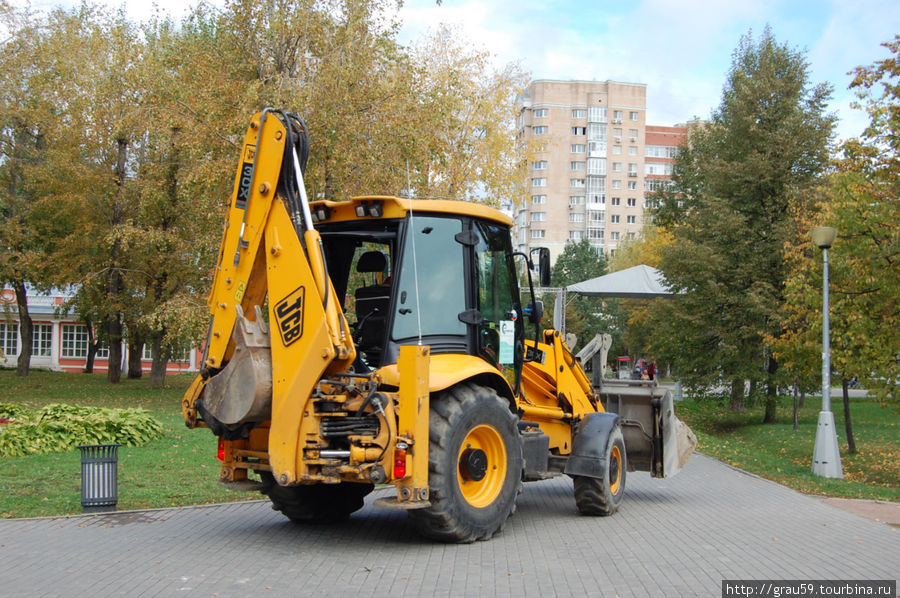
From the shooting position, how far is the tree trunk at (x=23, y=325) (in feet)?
116

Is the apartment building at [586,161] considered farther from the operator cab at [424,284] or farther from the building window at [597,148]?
the operator cab at [424,284]

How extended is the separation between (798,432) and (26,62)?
24.9m

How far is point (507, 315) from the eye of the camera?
949cm

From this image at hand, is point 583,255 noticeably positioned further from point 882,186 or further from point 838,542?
point 838,542

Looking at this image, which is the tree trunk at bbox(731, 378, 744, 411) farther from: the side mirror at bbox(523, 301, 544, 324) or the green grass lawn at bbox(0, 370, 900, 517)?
the side mirror at bbox(523, 301, 544, 324)

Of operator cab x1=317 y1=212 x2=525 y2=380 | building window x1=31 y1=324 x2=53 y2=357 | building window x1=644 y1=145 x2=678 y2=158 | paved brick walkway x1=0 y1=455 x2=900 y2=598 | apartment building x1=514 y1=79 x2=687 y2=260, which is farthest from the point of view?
building window x1=644 y1=145 x2=678 y2=158

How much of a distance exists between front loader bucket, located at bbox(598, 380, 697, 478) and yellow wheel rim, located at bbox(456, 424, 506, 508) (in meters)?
3.43

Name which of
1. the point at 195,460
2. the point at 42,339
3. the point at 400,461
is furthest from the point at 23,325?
the point at 400,461

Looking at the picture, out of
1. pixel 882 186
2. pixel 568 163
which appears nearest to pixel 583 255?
pixel 568 163

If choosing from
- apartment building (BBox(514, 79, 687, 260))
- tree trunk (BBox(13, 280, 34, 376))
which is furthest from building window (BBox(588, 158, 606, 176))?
tree trunk (BBox(13, 280, 34, 376))

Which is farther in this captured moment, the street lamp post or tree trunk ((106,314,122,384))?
tree trunk ((106,314,122,384))

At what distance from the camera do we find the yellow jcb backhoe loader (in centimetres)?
743

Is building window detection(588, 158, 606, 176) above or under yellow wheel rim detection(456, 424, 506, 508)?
above

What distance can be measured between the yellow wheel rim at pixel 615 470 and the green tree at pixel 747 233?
15367mm
